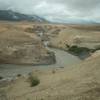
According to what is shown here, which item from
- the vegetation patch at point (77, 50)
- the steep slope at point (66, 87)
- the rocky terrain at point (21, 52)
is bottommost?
the vegetation patch at point (77, 50)

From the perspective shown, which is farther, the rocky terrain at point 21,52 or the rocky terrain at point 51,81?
the rocky terrain at point 21,52

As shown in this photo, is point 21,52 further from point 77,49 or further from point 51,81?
point 51,81

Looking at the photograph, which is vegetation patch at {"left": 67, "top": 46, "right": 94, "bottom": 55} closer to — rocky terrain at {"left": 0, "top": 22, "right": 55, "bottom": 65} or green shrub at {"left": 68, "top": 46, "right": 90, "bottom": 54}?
green shrub at {"left": 68, "top": 46, "right": 90, "bottom": 54}

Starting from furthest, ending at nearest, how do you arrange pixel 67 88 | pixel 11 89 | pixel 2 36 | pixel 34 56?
pixel 2 36 < pixel 34 56 < pixel 11 89 < pixel 67 88

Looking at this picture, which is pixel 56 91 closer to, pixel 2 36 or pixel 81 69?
pixel 81 69

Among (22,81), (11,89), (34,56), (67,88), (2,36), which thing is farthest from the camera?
(2,36)

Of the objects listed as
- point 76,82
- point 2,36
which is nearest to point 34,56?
point 2,36

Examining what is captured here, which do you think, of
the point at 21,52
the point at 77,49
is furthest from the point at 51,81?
the point at 77,49

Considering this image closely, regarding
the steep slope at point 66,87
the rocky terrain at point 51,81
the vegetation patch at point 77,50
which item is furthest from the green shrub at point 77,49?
the steep slope at point 66,87

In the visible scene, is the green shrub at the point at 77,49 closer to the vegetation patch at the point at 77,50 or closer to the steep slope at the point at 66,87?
the vegetation patch at the point at 77,50

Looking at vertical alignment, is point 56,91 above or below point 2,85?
above

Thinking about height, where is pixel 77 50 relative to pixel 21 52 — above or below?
below
